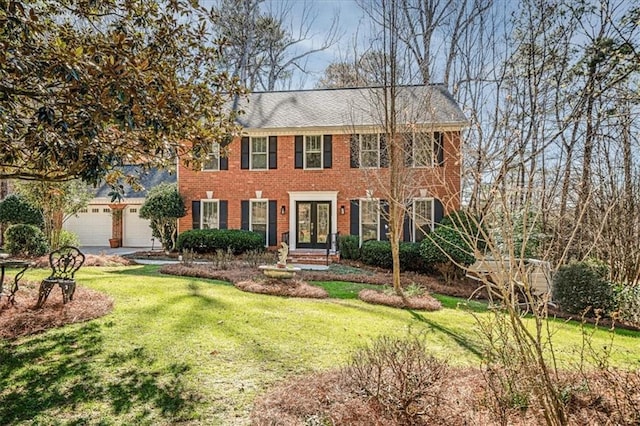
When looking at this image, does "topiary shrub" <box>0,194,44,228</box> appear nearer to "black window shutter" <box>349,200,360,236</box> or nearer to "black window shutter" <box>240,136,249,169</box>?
"black window shutter" <box>240,136,249,169</box>

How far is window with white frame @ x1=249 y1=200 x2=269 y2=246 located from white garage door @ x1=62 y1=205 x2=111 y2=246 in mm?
9930

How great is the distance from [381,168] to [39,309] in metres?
12.3

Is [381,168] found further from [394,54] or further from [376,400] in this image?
[376,400]

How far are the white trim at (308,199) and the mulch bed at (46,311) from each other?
9763 mm

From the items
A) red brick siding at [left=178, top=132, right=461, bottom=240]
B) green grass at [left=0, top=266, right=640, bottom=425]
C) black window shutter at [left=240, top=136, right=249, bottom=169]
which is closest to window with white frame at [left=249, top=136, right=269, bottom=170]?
black window shutter at [left=240, top=136, right=249, bottom=169]

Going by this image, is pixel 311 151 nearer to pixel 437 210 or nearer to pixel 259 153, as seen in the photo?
pixel 259 153

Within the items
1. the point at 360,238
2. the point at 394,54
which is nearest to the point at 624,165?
the point at 394,54

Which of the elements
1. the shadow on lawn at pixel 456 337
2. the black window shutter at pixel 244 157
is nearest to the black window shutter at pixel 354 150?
the black window shutter at pixel 244 157

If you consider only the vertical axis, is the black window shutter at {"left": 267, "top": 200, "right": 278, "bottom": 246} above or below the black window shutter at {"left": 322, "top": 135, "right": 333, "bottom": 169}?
below

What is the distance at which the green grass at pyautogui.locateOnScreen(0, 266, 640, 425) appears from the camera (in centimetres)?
387

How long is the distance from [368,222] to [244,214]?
5.40 m

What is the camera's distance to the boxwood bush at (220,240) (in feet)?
52.5

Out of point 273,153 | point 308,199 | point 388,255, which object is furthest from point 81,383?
point 273,153

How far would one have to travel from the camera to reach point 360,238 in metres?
16.1
